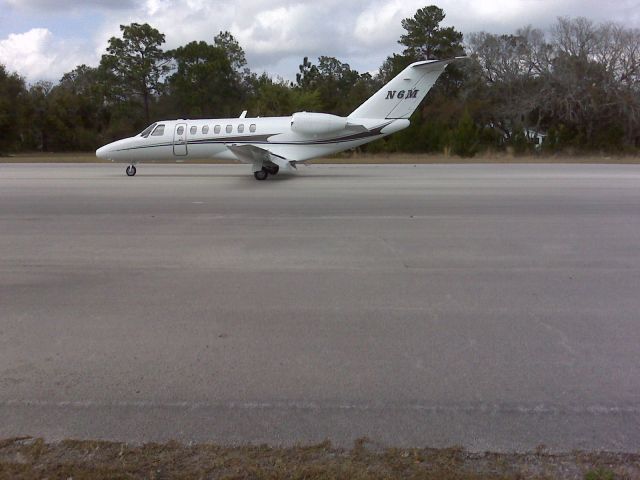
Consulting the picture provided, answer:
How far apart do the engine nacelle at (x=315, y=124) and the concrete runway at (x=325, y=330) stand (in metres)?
9.80

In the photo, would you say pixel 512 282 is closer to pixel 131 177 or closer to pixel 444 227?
pixel 444 227

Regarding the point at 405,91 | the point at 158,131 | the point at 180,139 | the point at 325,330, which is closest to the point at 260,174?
the point at 180,139

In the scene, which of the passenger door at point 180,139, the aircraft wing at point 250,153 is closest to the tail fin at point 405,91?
the aircraft wing at point 250,153

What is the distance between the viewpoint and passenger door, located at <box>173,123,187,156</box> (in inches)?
911

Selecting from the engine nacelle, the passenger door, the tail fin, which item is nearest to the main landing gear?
the engine nacelle

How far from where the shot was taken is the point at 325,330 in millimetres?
5699

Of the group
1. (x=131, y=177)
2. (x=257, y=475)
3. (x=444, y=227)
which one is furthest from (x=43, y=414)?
(x=131, y=177)

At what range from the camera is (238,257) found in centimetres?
905

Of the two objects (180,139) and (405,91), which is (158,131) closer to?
(180,139)

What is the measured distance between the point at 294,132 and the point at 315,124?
910 millimetres

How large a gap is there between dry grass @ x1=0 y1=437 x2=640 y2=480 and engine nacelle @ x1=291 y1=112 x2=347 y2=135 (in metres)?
19.0

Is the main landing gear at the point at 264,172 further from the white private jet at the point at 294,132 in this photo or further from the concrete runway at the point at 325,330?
the concrete runway at the point at 325,330

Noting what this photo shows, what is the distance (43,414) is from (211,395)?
1.12 metres

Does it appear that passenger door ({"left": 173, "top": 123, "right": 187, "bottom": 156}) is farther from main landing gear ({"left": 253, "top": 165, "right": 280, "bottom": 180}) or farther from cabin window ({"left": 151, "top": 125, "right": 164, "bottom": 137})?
main landing gear ({"left": 253, "top": 165, "right": 280, "bottom": 180})
